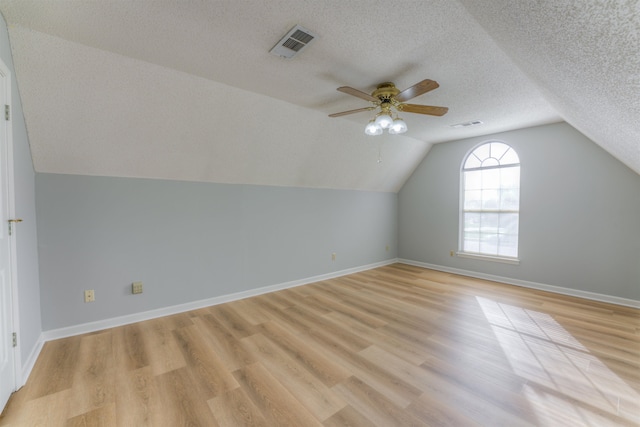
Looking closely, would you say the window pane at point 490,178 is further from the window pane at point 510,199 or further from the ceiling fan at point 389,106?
the ceiling fan at point 389,106

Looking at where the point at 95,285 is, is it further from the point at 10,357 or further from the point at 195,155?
the point at 195,155

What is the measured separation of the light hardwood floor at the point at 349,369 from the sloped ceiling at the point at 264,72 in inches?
71.9

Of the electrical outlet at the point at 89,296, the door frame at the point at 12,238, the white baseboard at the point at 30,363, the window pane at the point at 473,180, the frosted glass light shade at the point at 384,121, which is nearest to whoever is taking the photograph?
the door frame at the point at 12,238

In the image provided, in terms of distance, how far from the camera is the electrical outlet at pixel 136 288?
301 cm

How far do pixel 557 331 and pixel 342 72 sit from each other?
11.2 feet

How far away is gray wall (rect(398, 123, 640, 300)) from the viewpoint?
11.5ft

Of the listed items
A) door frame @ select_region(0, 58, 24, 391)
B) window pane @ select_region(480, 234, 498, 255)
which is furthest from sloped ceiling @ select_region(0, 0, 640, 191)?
window pane @ select_region(480, 234, 498, 255)

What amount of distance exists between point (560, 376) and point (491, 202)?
333 cm

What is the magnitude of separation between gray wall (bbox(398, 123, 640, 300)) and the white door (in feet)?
18.9

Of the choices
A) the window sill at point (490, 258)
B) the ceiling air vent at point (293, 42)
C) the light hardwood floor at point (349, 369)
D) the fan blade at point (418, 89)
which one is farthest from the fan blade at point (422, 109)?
the window sill at point (490, 258)

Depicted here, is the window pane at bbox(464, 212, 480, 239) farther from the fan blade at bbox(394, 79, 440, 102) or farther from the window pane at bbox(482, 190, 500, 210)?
the fan blade at bbox(394, 79, 440, 102)

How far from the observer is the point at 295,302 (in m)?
3.64

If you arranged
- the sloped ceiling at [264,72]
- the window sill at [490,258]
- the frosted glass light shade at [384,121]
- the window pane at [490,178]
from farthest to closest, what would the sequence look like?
the window pane at [490,178], the window sill at [490,258], the frosted glass light shade at [384,121], the sloped ceiling at [264,72]

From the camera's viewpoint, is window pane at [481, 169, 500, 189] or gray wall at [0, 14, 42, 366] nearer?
gray wall at [0, 14, 42, 366]
